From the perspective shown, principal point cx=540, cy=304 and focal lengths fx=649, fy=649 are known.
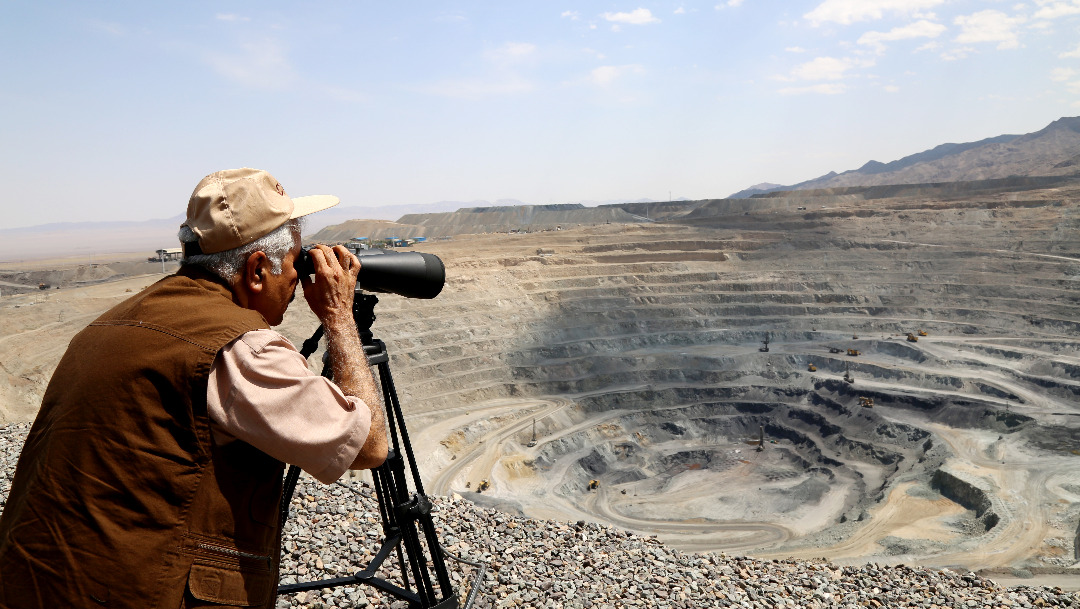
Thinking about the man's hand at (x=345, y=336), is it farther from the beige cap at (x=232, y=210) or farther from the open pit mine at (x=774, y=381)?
the open pit mine at (x=774, y=381)

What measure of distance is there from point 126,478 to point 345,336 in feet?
2.50

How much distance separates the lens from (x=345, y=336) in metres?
2.24

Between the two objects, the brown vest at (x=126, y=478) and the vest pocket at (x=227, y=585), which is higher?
the brown vest at (x=126, y=478)

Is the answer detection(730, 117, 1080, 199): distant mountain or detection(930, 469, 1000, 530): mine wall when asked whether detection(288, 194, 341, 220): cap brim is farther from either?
detection(730, 117, 1080, 199): distant mountain

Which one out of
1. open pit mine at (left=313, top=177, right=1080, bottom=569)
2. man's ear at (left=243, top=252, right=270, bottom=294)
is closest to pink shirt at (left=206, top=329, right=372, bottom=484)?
man's ear at (left=243, top=252, right=270, bottom=294)

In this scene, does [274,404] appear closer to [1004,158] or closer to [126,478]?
[126,478]

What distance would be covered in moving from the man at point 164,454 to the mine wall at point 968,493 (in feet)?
88.3

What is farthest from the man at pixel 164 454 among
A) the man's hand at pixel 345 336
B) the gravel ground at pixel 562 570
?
the gravel ground at pixel 562 570

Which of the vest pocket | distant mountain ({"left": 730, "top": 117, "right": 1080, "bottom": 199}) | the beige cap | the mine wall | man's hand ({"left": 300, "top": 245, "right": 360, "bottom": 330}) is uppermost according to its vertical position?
distant mountain ({"left": 730, "top": 117, "right": 1080, "bottom": 199})

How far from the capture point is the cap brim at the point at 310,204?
229 cm

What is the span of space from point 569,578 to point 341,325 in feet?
17.3

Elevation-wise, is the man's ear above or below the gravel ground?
above

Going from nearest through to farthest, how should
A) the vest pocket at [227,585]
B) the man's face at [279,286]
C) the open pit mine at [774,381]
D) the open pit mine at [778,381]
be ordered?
the vest pocket at [227,585], the man's face at [279,286], the open pit mine at [774,381], the open pit mine at [778,381]

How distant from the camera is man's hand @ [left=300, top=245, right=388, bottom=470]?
2.08m
